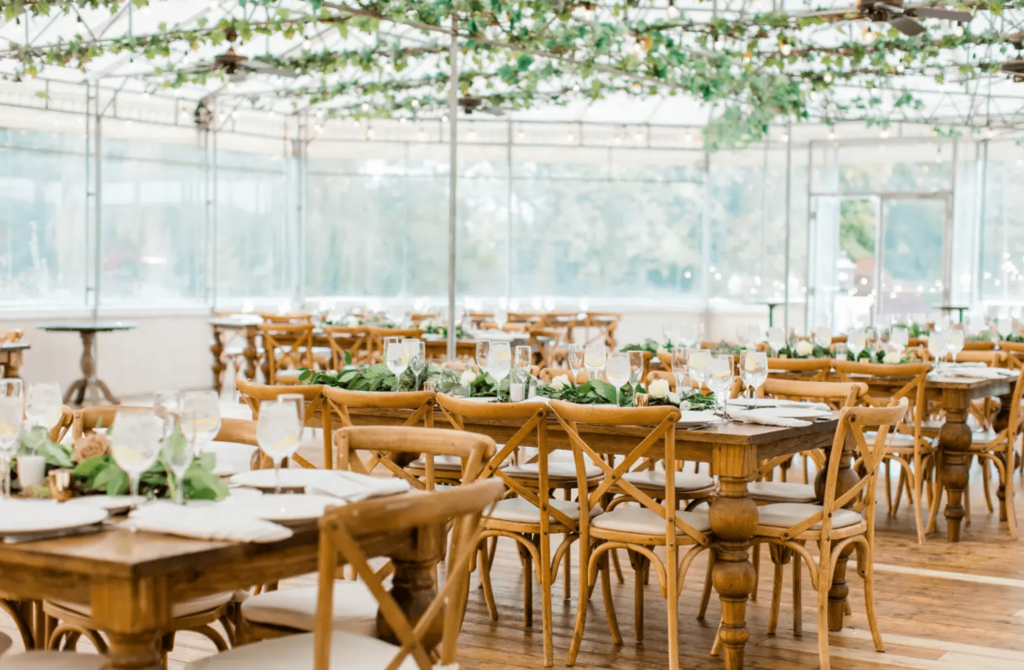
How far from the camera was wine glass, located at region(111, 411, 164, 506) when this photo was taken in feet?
7.43

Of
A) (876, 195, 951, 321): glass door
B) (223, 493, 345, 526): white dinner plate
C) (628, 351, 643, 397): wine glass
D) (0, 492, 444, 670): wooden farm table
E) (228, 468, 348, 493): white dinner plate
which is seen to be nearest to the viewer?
(0, 492, 444, 670): wooden farm table

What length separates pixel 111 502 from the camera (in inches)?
92.9

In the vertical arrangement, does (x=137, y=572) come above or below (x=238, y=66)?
below

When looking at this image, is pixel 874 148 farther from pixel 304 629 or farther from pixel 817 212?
pixel 304 629

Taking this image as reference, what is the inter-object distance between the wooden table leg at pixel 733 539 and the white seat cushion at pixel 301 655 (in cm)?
152

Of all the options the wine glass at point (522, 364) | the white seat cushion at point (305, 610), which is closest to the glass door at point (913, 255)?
the wine glass at point (522, 364)

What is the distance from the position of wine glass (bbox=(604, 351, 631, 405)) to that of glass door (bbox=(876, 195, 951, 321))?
40.9 feet

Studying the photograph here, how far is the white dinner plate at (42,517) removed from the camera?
2.09m

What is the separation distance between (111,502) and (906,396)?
14.1 ft

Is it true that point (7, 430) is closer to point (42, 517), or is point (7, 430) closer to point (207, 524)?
point (42, 517)

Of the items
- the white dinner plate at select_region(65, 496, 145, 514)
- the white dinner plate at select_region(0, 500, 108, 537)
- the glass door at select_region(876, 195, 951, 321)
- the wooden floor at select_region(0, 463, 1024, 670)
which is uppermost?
the glass door at select_region(876, 195, 951, 321)

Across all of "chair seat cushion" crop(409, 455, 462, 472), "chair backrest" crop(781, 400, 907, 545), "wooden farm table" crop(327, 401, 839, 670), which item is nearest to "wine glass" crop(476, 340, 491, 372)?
"chair seat cushion" crop(409, 455, 462, 472)

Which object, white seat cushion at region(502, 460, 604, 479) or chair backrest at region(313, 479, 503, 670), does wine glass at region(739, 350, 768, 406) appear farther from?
chair backrest at region(313, 479, 503, 670)

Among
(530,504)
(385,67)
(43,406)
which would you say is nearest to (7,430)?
(43,406)
